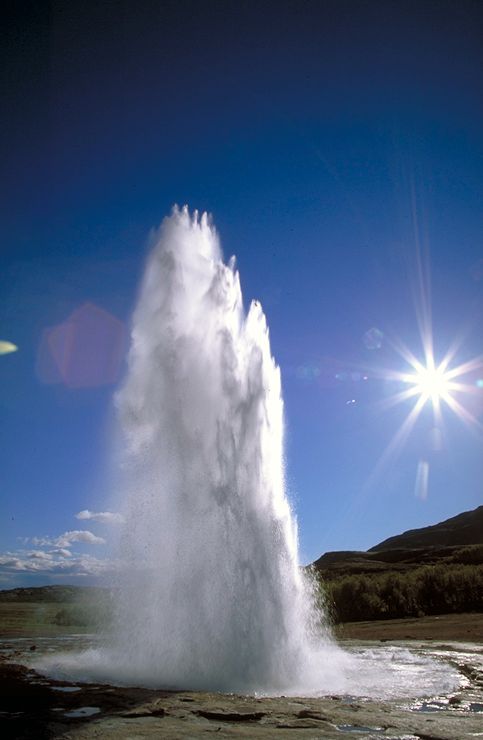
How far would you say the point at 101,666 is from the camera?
14.1 meters

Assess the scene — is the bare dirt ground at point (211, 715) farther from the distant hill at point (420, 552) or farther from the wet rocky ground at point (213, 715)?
the distant hill at point (420, 552)

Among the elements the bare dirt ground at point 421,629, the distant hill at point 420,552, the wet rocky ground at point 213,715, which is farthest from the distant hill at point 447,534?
the wet rocky ground at point 213,715

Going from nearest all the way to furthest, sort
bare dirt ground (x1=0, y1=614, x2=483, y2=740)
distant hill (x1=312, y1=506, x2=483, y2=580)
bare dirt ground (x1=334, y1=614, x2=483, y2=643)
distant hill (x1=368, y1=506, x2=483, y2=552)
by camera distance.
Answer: bare dirt ground (x1=0, y1=614, x2=483, y2=740) < bare dirt ground (x1=334, y1=614, x2=483, y2=643) < distant hill (x1=312, y1=506, x2=483, y2=580) < distant hill (x1=368, y1=506, x2=483, y2=552)

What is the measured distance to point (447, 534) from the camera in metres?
115

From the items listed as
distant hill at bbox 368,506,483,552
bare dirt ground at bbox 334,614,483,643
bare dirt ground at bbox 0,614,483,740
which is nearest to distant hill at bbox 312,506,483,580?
distant hill at bbox 368,506,483,552

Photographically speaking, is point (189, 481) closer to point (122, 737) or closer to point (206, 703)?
point (206, 703)

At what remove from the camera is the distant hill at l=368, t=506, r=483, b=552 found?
107m

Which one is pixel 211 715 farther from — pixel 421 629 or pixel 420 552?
pixel 420 552

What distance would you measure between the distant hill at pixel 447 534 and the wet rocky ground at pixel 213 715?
101 metres

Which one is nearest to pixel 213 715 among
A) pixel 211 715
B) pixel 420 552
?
pixel 211 715

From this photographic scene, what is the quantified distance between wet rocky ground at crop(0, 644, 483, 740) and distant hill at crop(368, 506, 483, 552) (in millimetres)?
101107

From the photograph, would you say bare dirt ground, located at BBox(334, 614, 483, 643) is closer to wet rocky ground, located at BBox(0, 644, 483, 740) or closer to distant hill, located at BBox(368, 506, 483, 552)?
wet rocky ground, located at BBox(0, 644, 483, 740)

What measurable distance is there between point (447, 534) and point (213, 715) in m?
119

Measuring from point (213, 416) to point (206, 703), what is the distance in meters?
9.39
